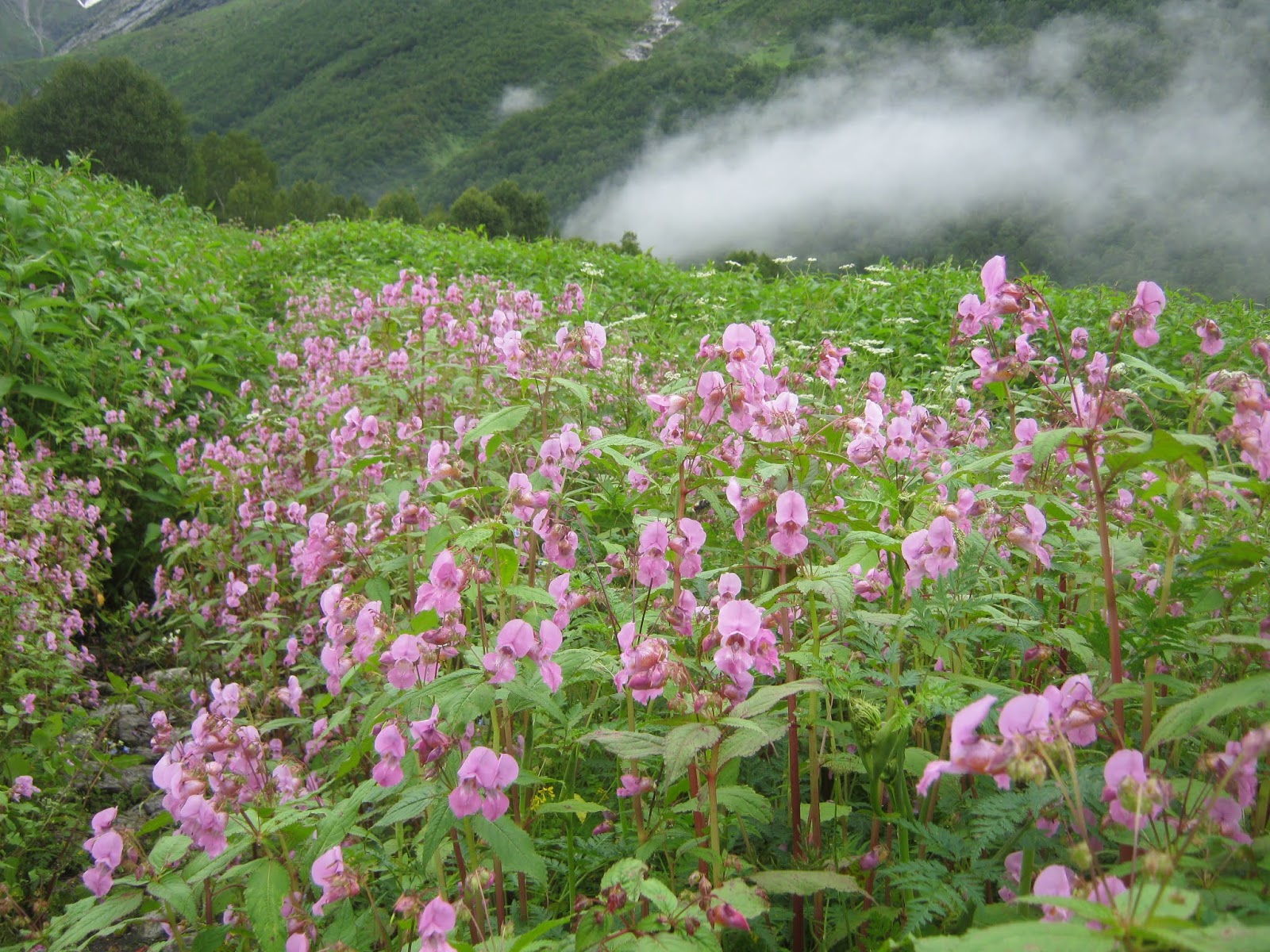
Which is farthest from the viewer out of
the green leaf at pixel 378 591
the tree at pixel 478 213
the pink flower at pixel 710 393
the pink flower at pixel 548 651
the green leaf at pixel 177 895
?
the tree at pixel 478 213

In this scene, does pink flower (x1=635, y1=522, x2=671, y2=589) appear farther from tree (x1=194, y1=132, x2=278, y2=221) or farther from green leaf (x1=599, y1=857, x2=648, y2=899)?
tree (x1=194, y1=132, x2=278, y2=221)

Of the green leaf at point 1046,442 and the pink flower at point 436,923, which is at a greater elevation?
the green leaf at point 1046,442

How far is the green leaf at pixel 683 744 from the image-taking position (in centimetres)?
116

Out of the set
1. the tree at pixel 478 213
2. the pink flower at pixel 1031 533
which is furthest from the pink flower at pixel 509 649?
the tree at pixel 478 213

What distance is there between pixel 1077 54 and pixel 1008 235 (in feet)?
128

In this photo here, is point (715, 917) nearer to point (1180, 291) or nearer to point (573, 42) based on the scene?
point (1180, 291)

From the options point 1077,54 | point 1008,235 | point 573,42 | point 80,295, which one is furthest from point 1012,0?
point 80,295

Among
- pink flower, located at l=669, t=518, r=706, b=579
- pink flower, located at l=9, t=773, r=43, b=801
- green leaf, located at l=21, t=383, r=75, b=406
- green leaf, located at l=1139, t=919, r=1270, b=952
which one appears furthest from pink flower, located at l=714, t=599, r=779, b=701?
green leaf, located at l=21, t=383, r=75, b=406

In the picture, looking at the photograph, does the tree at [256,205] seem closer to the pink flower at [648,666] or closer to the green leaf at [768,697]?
the pink flower at [648,666]

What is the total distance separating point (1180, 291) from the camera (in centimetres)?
1030

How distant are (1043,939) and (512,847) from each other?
915mm

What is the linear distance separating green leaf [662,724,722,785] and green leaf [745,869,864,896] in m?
0.27

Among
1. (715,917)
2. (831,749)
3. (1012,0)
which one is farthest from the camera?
(1012,0)

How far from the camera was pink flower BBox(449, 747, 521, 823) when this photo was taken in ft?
4.41
